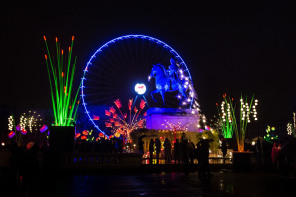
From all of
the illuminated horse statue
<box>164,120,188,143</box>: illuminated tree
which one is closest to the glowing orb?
the illuminated horse statue

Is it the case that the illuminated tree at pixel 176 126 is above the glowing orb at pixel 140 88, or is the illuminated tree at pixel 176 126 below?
below

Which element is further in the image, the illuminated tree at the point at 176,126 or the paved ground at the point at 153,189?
the illuminated tree at the point at 176,126

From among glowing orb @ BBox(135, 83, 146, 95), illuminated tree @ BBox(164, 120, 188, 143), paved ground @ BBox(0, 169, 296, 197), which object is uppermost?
glowing orb @ BBox(135, 83, 146, 95)

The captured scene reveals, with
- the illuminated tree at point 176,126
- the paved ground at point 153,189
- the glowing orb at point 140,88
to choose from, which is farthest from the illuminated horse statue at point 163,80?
the paved ground at point 153,189

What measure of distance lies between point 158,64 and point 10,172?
25941 mm

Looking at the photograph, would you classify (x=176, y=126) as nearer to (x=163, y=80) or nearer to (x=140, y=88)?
(x=163, y=80)

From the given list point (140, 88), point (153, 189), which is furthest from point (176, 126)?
point (153, 189)

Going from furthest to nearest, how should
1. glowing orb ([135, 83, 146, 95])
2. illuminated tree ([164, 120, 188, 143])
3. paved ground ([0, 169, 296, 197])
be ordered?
glowing orb ([135, 83, 146, 95]) < illuminated tree ([164, 120, 188, 143]) < paved ground ([0, 169, 296, 197])

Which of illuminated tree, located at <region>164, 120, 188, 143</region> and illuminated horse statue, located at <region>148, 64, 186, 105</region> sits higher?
illuminated horse statue, located at <region>148, 64, 186, 105</region>

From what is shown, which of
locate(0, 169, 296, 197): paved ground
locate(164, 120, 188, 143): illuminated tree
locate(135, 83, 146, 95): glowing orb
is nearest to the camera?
locate(0, 169, 296, 197): paved ground

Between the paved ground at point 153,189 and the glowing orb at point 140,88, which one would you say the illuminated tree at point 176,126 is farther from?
the paved ground at point 153,189

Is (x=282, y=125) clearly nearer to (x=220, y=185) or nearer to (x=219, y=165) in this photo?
(x=219, y=165)

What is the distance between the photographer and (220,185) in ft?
36.2

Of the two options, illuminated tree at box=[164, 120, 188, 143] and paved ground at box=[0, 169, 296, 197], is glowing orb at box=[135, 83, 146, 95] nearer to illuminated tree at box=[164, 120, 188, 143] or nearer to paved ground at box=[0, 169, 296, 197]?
illuminated tree at box=[164, 120, 188, 143]
